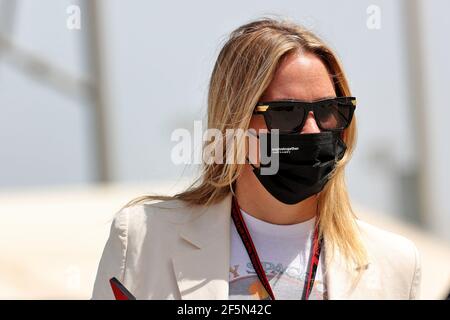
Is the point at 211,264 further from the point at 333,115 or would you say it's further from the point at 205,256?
the point at 333,115

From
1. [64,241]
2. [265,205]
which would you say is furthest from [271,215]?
[64,241]

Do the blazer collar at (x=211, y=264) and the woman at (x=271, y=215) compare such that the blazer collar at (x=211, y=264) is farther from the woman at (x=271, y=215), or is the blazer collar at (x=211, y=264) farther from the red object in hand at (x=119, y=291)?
the red object in hand at (x=119, y=291)

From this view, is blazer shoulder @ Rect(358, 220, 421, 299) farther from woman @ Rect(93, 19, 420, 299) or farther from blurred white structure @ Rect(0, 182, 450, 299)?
blurred white structure @ Rect(0, 182, 450, 299)

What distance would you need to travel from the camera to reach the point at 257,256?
2.53 m

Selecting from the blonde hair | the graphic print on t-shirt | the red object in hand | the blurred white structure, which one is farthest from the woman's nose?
the blurred white structure

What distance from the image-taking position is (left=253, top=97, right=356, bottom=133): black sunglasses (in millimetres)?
2467

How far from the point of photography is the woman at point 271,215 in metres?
2.48

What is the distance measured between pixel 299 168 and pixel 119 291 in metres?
0.65

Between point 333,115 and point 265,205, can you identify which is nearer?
point 333,115

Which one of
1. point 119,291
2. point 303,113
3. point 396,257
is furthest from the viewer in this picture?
point 396,257

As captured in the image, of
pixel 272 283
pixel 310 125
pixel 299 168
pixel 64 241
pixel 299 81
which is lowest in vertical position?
pixel 64 241

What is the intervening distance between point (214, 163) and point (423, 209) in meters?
10.9

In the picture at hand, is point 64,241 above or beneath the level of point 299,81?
beneath
